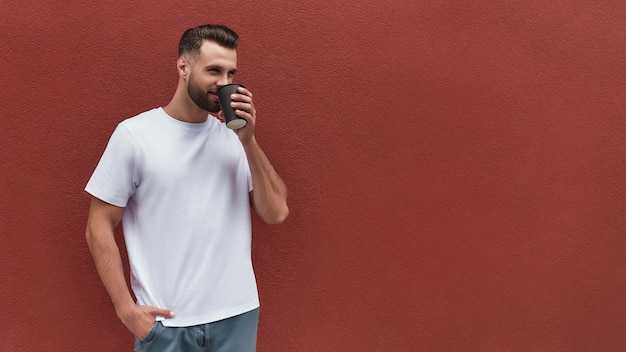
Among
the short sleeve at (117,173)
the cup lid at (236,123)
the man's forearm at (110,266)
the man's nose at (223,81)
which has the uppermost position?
the man's nose at (223,81)

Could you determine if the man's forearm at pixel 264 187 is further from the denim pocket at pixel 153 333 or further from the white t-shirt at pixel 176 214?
the denim pocket at pixel 153 333

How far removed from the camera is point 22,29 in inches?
69.1

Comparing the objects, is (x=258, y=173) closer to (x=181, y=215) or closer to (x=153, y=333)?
(x=181, y=215)

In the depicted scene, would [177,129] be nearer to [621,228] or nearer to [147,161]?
[147,161]

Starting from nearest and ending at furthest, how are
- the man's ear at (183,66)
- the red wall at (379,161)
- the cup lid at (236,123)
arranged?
the cup lid at (236,123)
the man's ear at (183,66)
the red wall at (379,161)

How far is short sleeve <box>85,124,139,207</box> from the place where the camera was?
1.43m

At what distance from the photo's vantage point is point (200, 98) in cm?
145

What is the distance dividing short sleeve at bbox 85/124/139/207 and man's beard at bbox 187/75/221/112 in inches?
7.3

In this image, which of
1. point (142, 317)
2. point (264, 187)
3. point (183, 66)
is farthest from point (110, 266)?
point (183, 66)

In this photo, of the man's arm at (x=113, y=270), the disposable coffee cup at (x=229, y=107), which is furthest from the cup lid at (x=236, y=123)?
the man's arm at (x=113, y=270)

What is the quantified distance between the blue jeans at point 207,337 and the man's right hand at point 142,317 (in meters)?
0.01

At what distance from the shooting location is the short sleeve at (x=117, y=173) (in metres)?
1.43

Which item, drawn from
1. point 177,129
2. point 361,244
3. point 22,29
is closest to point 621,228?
point 361,244

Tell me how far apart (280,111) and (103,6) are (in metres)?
0.63
